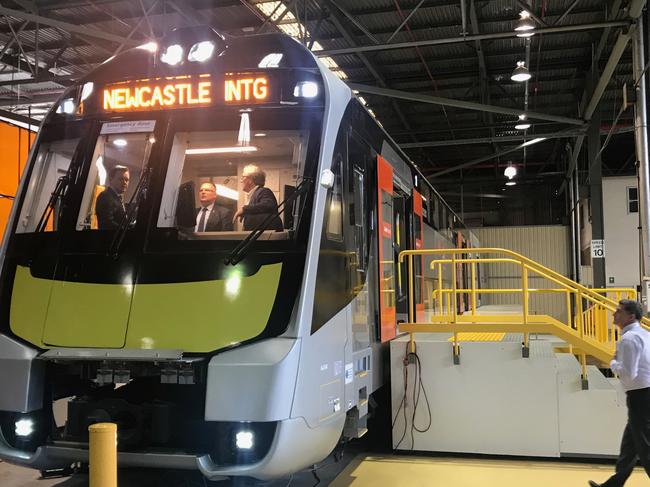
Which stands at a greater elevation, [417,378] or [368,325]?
[368,325]

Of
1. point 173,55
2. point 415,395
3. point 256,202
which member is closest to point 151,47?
point 173,55

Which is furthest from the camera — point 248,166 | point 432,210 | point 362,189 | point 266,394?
point 432,210

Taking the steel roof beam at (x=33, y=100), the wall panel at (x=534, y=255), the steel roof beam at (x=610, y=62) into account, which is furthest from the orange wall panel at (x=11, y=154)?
the wall panel at (x=534, y=255)

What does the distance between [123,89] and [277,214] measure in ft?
5.42

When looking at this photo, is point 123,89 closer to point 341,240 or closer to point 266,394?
point 341,240

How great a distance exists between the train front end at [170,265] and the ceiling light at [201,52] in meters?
0.01

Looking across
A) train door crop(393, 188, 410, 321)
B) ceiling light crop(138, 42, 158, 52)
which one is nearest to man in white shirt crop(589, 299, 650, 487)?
train door crop(393, 188, 410, 321)

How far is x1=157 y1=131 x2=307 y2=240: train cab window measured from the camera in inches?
176

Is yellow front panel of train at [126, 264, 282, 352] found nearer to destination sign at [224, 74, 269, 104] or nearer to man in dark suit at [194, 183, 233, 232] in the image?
man in dark suit at [194, 183, 233, 232]

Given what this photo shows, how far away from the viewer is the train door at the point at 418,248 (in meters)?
8.66

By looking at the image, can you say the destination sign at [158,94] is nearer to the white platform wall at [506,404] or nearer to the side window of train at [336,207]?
the side window of train at [336,207]

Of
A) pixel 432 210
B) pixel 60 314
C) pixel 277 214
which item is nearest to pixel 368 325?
pixel 277 214

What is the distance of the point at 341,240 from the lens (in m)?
4.79

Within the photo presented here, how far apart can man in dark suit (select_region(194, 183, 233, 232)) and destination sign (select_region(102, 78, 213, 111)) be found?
644 millimetres
